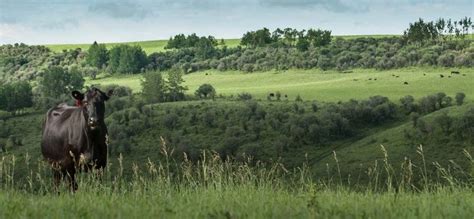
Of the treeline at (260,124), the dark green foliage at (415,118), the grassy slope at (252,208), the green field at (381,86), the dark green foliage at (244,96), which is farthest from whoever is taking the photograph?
the dark green foliage at (244,96)

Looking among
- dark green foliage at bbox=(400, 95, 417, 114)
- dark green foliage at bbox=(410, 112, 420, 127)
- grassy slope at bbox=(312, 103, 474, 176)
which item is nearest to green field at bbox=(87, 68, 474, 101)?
dark green foliage at bbox=(400, 95, 417, 114)

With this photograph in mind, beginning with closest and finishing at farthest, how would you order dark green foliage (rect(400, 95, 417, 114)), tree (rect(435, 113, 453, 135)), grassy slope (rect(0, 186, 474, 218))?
grassy slope (rect(0, 186, 474, 218)) < tree (rect(435, 113, 453, 135)) < dark green foliage (rect(400, 95, 417, 114))

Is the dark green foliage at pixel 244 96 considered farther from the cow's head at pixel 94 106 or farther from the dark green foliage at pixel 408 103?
the cow's head at pixel 94 106

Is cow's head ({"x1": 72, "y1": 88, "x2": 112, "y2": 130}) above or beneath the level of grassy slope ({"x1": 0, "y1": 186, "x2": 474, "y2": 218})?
above

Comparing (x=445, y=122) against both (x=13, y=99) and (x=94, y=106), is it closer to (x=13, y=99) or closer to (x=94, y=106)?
(x=94, y=106)

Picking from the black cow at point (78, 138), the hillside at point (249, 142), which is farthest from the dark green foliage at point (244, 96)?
the black cow at point (78, 138)

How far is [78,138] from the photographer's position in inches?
586

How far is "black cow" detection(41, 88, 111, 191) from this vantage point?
14.3 metres

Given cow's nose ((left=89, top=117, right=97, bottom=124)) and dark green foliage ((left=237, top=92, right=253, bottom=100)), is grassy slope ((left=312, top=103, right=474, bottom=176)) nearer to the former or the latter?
dark green foliage ((left=237, top=92, right=253, bottom=100))

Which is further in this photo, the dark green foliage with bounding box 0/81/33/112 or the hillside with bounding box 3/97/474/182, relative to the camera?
the dark green foliage with bounding box 0/81/33/112

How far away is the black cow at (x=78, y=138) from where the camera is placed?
1426 centimetres

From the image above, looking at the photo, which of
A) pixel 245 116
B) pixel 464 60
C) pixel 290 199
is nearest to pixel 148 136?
pixel 245 116

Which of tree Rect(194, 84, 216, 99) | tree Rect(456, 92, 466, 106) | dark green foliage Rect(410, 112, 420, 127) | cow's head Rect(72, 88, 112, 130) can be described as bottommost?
tree Rect(194, 84, 216, 99)

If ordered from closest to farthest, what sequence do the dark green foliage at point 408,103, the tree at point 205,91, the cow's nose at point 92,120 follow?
the cow's nose at point 92,120
the dark green foliage at point 408,103
the tree at point 205,91
